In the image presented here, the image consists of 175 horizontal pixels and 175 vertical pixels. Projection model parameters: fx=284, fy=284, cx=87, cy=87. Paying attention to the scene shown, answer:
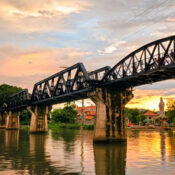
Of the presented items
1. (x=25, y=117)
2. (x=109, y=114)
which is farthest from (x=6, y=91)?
(x=109, y=114)

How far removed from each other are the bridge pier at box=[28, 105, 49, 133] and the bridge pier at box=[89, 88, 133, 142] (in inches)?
1554

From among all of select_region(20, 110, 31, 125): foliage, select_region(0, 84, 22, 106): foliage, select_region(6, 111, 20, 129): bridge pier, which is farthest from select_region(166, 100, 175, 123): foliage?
select_region(0, 84, 22, 106): foliage

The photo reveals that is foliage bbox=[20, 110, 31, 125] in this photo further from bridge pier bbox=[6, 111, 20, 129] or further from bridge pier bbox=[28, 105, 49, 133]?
bridge pier bbox=[28, 105, 49, 133]

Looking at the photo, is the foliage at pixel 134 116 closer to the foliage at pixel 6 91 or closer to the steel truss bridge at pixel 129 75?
the foliage at pixel 6 91

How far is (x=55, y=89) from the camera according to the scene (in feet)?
234

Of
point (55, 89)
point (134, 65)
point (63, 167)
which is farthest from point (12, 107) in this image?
point (63, 167)

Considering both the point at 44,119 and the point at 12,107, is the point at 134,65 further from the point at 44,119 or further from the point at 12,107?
the point at 12,107

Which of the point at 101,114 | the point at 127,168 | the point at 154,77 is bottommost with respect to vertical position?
the point at 127,168

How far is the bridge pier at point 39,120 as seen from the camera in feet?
286

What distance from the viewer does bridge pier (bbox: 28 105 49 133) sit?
87.2 meters

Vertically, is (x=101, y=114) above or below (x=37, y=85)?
below

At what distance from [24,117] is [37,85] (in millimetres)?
71464

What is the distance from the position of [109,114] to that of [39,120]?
4207cm

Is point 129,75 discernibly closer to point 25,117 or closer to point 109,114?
point 109,114
